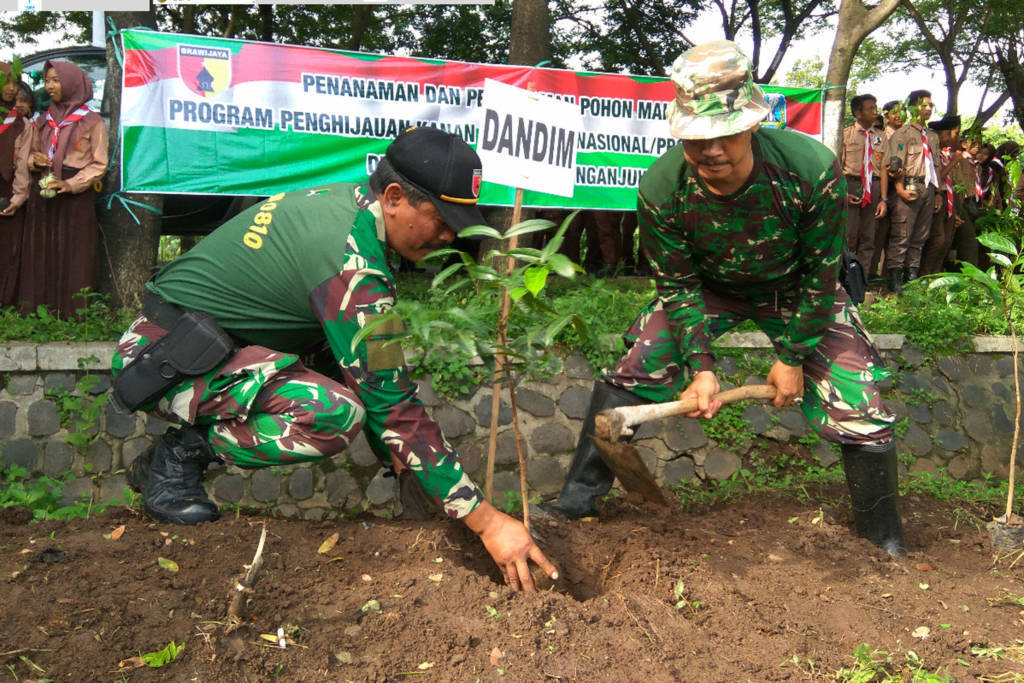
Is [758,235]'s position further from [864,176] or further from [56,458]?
[864,176]

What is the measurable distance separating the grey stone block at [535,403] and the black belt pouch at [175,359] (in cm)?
239

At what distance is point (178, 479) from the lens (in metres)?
3.10

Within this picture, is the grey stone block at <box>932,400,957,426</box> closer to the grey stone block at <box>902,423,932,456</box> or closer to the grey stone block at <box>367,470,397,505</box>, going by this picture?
the grey stone block at <box>902,423,932,456</box>

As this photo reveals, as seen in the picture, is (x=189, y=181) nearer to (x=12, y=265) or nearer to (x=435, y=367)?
(x=12, y=265)

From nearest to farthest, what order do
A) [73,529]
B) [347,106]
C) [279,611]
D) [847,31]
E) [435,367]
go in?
[279,611] → [73,529] → [435,367] → [347,106] → [847,31]

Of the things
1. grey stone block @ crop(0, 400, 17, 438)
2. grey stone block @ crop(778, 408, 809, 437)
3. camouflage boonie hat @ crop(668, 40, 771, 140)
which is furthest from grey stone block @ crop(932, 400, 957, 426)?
grey stone block @ crop(0, 400, 17, 438)

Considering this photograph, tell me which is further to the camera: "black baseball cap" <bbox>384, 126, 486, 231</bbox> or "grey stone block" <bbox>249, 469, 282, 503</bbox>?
"grey stone block" <bbox>249, 469, 282, 503</bbox>

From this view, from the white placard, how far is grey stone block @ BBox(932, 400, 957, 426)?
3353mm

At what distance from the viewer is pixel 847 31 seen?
7.62 metres

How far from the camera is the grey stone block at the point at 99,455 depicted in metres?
4.58

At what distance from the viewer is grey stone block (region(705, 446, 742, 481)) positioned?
5.15 metres

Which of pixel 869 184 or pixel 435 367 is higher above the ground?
pixel 869 184

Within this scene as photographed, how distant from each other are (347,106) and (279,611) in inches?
167

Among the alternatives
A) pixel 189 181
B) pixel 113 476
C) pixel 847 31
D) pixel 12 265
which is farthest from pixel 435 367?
pixel 847 31
